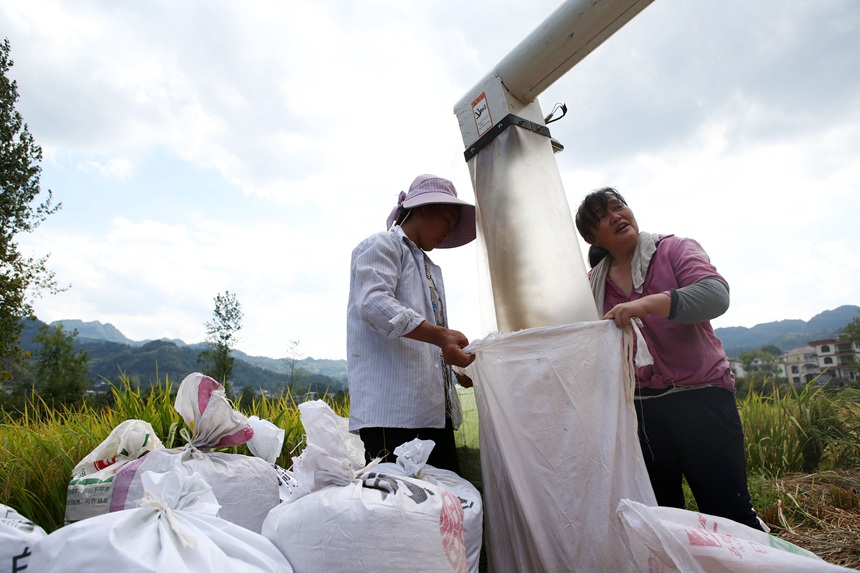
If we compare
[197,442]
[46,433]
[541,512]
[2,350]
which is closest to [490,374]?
[541,512]

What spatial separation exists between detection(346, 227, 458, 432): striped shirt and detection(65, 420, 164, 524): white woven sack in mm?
767

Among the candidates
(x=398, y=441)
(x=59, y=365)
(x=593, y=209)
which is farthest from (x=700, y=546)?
(x=59, y=365)

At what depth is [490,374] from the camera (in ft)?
5.00

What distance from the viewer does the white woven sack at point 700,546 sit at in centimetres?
96

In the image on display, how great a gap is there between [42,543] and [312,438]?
573 millimetres

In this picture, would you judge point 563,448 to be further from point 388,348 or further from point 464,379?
point 388,348

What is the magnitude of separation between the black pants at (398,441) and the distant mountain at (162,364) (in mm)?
730

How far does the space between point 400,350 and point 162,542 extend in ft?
2.76

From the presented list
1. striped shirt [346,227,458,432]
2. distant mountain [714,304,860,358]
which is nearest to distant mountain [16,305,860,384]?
distant mountain [714,304,860,358]

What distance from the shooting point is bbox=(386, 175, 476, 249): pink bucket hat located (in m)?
1.81

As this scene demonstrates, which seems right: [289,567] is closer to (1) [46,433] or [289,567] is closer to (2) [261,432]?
(2) [261,432]

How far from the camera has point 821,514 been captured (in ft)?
7.70

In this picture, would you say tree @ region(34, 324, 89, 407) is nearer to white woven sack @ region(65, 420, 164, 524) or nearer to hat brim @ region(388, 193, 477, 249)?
white woven sack @ region(65, 420, 164, 524)

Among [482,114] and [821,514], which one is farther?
[821,514]
